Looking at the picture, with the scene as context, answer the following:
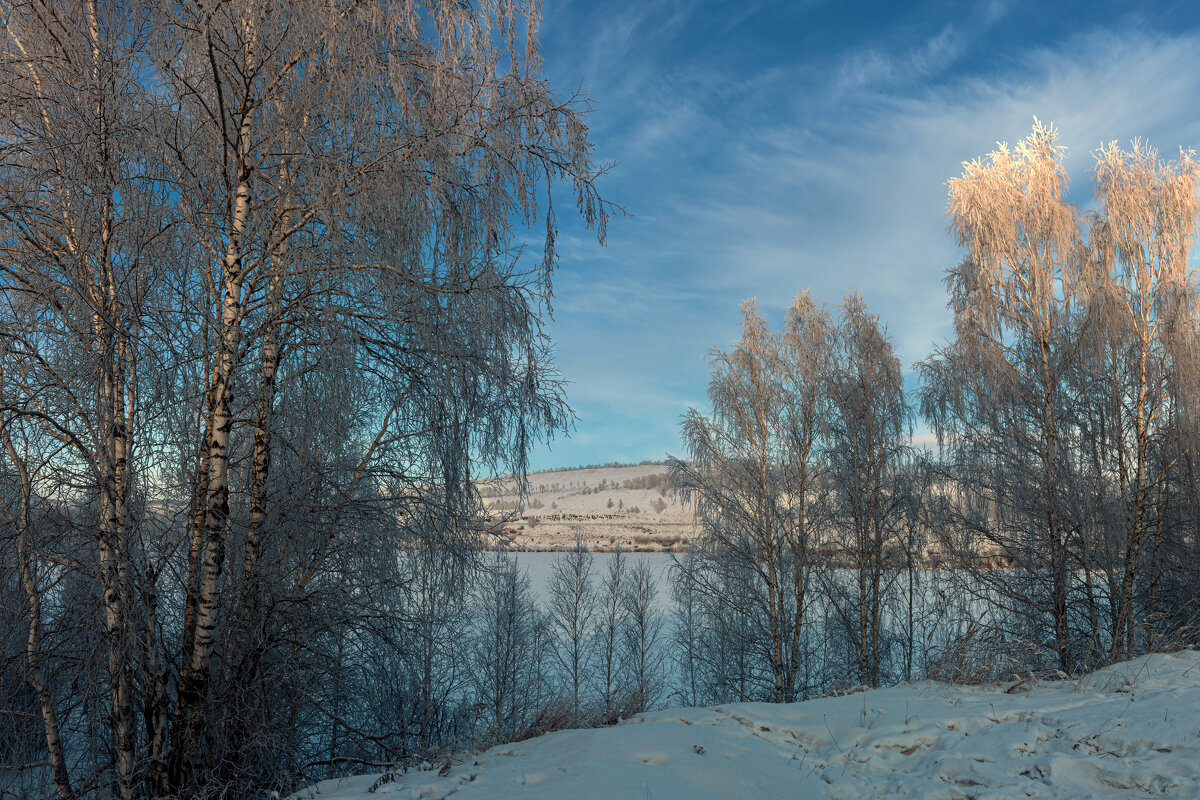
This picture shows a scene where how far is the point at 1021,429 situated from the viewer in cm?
1055

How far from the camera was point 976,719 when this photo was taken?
439 centimetres

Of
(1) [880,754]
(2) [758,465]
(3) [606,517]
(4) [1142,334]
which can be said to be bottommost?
(1) [880,754]

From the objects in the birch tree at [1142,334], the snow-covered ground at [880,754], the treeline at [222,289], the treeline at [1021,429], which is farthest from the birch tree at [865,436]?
the treeline at [222,289]

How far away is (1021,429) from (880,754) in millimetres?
8394

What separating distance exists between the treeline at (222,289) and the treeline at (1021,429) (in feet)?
27.9

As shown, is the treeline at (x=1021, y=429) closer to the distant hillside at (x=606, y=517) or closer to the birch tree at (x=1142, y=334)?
the birch tree at (x=1142, y=334)

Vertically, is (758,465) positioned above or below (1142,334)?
below

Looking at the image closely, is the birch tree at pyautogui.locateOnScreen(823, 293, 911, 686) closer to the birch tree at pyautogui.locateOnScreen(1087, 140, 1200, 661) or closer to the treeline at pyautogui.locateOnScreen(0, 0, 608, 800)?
the birch tree at pyautogui.locateOnScreen(1087, 140, 1200, 661)

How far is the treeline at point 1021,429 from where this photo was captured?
10.4 metres

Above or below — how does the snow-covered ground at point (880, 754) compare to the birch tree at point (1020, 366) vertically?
below

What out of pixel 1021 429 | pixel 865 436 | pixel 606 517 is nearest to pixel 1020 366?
pixel 1021 429

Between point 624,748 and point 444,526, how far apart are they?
2.16 m

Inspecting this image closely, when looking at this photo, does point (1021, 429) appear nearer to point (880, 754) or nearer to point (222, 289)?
point (880, 754)

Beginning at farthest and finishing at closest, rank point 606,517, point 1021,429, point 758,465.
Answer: point 606,517, point 758,465, point 1021,429
